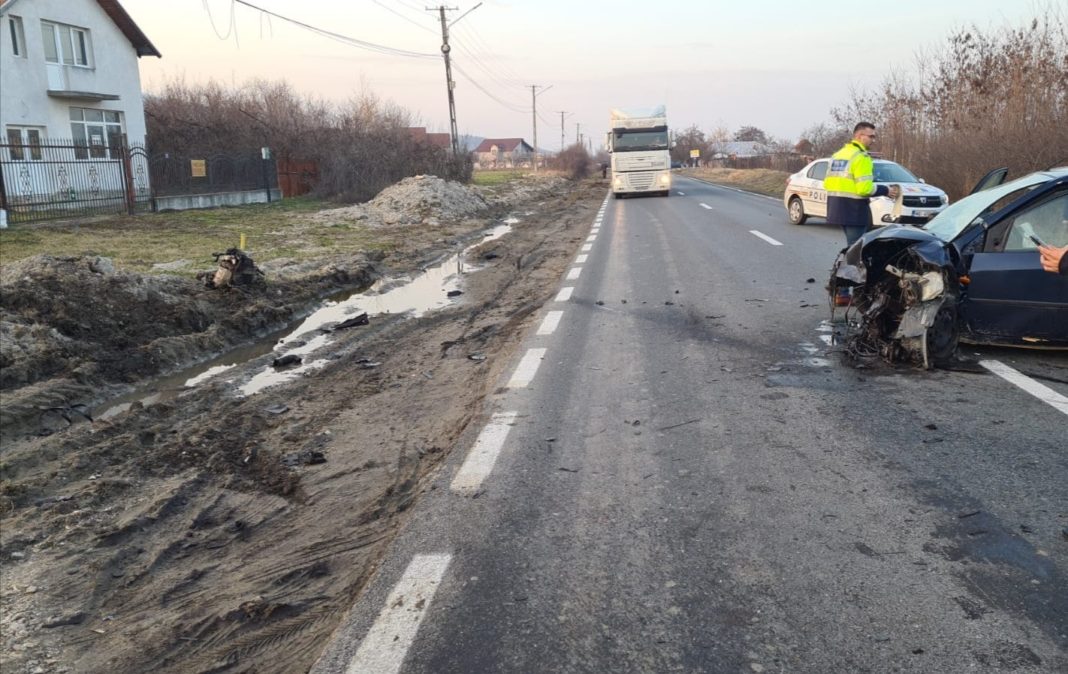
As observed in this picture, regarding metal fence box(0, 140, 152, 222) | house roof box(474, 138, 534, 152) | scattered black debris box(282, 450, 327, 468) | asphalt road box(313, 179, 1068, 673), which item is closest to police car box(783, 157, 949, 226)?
asphalt road box(313, 179, 1068, 673)

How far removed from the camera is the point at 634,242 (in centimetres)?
1647

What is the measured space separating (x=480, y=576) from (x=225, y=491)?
197cm

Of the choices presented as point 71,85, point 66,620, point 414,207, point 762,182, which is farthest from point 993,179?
point 762,182

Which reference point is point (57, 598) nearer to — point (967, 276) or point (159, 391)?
point (159, 391)

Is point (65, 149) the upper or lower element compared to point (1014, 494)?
upper

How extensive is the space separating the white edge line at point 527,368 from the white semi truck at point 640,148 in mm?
25581

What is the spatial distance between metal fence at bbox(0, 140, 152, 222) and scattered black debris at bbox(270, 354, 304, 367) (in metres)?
16.6

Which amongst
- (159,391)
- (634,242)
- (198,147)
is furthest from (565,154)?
(159,391)

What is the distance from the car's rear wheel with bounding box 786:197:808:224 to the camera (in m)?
18.9

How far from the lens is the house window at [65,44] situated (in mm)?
30000

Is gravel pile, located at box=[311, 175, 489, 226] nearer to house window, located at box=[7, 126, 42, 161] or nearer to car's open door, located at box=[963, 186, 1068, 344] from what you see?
house window, located at box=[7, 126, 42, 161]

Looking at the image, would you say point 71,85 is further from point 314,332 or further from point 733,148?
point 733,148

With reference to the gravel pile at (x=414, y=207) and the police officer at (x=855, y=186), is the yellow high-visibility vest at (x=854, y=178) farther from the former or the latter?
the gravel pile at (x=414, y=207)

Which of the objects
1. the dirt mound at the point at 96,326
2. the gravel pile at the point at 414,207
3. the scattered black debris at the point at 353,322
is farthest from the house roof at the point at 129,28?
the scattered black debris at the point at 353,322
